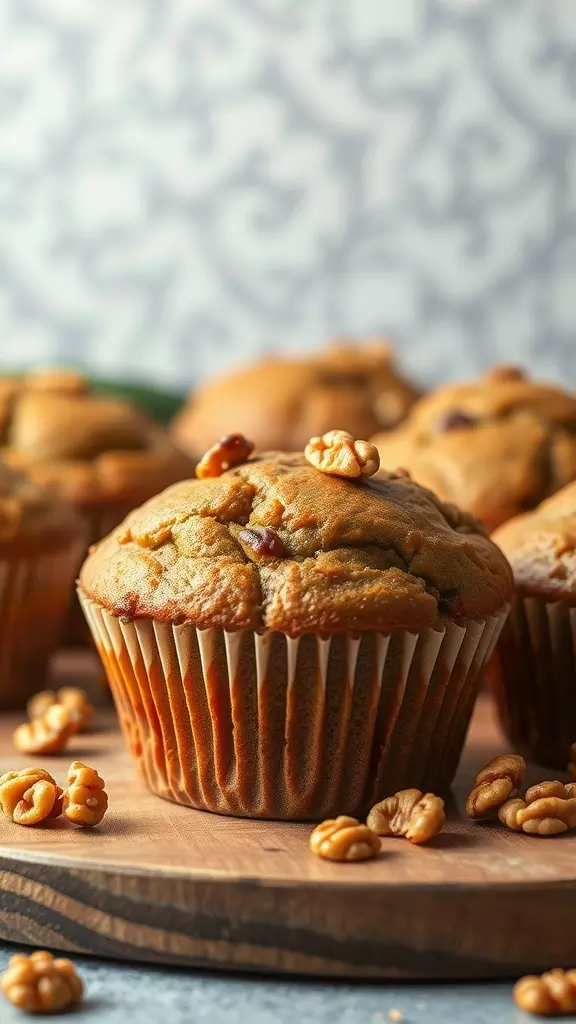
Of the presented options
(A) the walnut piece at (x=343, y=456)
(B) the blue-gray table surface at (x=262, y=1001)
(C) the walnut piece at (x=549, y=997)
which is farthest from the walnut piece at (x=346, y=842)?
(A) the walnut piece at (x=343, y=456)

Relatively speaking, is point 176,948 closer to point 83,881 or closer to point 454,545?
point 83,881

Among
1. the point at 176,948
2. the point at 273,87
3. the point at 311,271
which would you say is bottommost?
the point at 176,948

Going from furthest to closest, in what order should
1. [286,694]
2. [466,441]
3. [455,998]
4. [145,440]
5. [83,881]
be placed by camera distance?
[145,440] < [466,441] < [286,694] < [83,881] < [455,998]

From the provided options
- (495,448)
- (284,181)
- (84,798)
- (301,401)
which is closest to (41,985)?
(84,798)

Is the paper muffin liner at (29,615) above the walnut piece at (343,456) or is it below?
below

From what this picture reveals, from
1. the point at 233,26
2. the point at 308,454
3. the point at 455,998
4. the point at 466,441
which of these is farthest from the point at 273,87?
the point at 455,998

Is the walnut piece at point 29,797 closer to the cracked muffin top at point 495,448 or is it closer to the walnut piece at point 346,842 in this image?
the walnut piece at point 346,842

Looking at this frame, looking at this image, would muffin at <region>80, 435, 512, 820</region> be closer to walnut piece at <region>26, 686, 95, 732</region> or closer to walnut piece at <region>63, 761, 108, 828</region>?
walnut piece at <region>63, 761, 108, 828</region>

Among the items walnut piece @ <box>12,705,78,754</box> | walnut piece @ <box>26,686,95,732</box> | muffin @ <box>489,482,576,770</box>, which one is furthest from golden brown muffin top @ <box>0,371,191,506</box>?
muffin @ <box>489,482,576,770</box>
